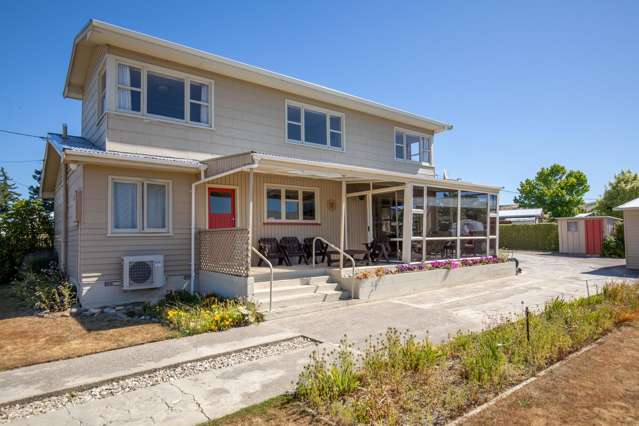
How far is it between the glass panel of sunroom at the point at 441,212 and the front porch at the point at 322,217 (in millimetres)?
33

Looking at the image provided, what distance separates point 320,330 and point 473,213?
9.09 meters

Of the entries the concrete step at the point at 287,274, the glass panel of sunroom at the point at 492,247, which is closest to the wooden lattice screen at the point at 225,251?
the concrete step at the point at 287,274

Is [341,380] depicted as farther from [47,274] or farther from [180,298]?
[47,274]

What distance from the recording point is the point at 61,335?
6887 mm

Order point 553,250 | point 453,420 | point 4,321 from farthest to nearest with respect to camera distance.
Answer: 1. point 553,250
2. point 4,321
3. point 453,420

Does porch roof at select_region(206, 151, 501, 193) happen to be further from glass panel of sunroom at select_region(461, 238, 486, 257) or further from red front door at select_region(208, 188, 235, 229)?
glass panel of sunroom at select_region(461, 238, 486, 257)

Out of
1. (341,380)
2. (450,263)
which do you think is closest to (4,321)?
(341,380)

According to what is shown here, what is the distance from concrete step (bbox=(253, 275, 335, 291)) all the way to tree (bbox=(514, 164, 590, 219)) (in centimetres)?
4665

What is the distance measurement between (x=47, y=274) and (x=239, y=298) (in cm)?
743

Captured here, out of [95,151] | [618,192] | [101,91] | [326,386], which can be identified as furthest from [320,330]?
[618,192]

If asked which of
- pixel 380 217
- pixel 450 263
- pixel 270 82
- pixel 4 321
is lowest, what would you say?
pixel 4 321

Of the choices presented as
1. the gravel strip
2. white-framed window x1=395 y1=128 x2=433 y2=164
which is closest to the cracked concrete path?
the gravel strip

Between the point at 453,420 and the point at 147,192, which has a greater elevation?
the point at 147,192

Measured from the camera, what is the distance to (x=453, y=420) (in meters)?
3.51
